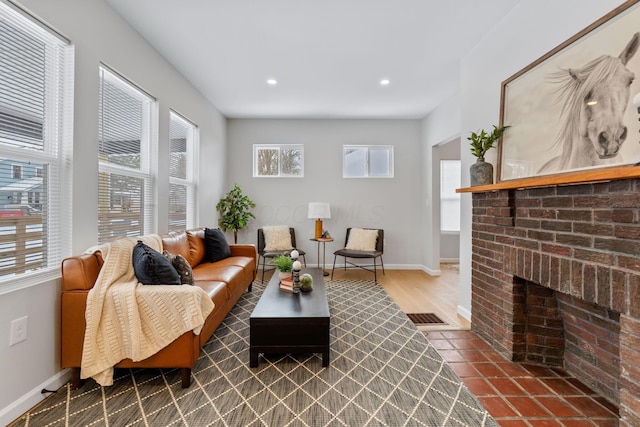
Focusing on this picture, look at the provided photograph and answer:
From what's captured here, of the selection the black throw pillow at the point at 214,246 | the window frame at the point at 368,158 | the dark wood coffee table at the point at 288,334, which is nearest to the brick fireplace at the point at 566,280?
the dark wood coffee table at the point at 288,334

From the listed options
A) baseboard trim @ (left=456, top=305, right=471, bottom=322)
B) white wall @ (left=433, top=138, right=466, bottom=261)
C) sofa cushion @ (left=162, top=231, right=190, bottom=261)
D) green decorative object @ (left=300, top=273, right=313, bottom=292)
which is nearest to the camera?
green decorative object @ (left=300, top=273, right=313, bottom=292)

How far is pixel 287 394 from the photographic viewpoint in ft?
5.78

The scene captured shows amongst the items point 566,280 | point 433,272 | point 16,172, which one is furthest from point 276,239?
point 566,280

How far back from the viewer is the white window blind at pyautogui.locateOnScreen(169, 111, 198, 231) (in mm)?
3475

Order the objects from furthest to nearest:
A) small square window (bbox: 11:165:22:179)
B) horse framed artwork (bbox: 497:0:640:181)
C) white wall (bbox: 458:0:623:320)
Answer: white wall (bbox: 458:0:623:320) < small square window (bbox: 11:165:22:179) < horse framed artwork (bbox: 497:0:640:181)

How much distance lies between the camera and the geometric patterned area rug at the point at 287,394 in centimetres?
157

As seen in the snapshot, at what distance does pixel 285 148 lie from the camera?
5.25 metres

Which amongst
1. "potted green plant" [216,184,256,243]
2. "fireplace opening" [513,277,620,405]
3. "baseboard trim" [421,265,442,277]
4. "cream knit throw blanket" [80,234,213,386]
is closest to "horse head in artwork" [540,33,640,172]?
"fireplace opening" [513,277,620,405]

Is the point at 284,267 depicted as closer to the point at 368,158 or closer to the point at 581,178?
the point at 581,178

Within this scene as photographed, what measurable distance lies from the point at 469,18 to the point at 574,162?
1584 millimetres

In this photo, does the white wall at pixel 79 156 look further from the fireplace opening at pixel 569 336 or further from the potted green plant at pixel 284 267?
the fireplace opening at pixel 569 336

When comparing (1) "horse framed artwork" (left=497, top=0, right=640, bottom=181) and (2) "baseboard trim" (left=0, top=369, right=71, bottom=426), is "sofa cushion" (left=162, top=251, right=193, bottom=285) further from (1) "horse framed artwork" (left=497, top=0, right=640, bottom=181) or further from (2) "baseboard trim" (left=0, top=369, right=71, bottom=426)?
(1) "horse framed artwork" (left=497, top=0, right=640, bottom=181)

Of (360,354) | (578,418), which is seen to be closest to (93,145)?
(360,354)

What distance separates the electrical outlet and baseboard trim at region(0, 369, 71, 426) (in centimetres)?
35
